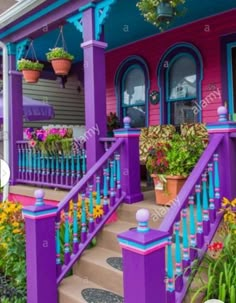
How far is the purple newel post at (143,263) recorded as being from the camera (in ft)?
6.86

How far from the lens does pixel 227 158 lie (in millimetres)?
3217

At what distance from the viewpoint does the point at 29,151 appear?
19.8 ft

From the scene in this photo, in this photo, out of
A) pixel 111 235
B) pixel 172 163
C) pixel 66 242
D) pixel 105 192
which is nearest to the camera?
pixel 66 242

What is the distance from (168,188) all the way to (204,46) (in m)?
3.26

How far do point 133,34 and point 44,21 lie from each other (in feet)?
6.45

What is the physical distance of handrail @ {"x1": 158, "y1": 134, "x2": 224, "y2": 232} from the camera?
2593 mm

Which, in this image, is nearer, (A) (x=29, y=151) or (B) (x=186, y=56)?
(A) (x=29, y=151)

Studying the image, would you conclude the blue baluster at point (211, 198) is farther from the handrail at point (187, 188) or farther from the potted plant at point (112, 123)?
the potted plant at point (112, 123)

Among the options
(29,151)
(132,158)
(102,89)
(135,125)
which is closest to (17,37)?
(29,151)

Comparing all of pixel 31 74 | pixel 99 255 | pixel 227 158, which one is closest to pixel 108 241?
pixel 99 255

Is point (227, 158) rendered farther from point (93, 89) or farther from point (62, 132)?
point (62, 132)

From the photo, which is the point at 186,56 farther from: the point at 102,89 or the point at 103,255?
the point at 103,255

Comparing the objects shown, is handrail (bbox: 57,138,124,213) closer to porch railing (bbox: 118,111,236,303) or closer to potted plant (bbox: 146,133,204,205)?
potted plant (bbox: 146,133,204,205)

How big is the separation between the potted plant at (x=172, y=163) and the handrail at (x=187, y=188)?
0.66m
